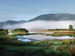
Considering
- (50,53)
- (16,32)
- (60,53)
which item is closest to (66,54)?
(60,53)

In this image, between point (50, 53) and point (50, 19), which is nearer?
point (50, 53)

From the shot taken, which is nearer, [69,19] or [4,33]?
[69,19]

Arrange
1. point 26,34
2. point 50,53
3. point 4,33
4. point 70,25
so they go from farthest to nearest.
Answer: point 26,34, point 4,33, point 70,25, point 50,53

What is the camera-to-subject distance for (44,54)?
9.57 meters

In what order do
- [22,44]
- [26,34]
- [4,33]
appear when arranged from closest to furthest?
[22,44] < [4,33] < [26,34]

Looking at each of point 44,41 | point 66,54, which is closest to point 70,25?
point 44,41

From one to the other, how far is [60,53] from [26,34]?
12.4 metres

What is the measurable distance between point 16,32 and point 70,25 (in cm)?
1023

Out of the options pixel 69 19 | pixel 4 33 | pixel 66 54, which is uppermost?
pixel 69 19

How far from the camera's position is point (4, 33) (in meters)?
19.0

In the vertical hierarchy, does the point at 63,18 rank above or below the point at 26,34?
above

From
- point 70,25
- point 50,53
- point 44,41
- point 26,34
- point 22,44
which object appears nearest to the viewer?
point 50,53

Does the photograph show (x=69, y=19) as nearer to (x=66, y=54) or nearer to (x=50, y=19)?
(x=50, y=19)

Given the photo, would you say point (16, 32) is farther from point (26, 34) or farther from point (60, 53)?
point (60, 53)
